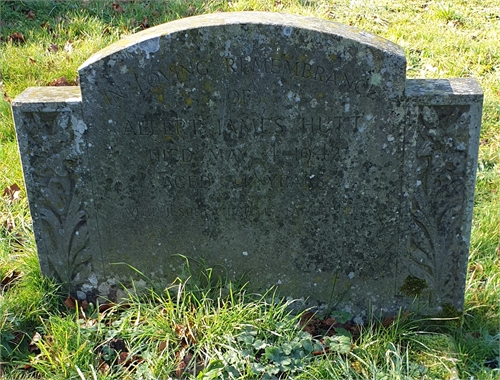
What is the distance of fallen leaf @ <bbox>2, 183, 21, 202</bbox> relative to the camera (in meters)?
4.45

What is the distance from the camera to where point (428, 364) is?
3.10m

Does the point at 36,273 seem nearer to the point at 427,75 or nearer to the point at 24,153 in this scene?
the point at 24,153

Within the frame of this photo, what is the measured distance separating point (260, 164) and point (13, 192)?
7.25 feet

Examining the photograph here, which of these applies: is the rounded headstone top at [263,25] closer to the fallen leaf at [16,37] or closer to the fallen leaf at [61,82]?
the fallen leaf at [61,82]

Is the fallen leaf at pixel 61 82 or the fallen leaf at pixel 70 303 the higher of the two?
the fallen leaf at pixel 61 82

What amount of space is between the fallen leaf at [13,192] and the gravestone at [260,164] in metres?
1.11

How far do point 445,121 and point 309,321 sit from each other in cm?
128

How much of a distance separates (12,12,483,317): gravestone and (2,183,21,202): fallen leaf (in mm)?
1109

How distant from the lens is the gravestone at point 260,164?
2984 millimetres

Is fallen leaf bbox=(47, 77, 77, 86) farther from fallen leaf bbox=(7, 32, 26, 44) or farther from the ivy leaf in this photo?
the ivy leaf

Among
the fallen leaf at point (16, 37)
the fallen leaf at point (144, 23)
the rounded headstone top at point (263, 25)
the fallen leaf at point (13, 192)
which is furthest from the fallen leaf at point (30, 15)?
the rounded headstone top at point (263, 25)

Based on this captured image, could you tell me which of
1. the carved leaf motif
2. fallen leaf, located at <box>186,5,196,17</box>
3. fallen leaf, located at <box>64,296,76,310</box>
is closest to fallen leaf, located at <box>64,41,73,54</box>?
fallen leaf, located at <box>186,5,196,17</box>

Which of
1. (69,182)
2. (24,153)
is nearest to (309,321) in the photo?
(69,182)

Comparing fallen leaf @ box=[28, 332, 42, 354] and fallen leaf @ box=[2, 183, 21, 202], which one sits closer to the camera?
fallen leaf @ box=[28, 332, 42, 354]
